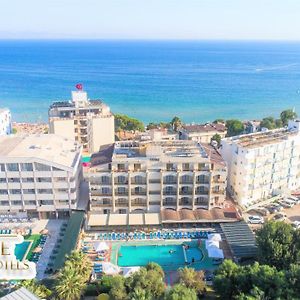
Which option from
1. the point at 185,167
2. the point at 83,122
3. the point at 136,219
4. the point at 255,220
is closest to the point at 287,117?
the point at 255,220

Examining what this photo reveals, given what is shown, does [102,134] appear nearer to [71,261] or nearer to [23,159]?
[23,159]

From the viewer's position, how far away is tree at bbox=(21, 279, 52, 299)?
3950cm

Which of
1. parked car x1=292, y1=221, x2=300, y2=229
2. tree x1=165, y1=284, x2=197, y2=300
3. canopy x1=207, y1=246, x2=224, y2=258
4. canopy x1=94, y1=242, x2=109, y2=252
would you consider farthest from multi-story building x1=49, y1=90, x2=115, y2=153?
tree x1=165, y1=284, x2=197, y2=300

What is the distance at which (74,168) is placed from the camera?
6138 centimetres

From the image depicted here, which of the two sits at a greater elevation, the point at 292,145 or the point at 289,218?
the point at 292,145

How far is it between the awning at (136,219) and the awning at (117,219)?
0.85 m

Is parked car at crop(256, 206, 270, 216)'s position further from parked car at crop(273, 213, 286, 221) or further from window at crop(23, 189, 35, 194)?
window at crop(23, 189, 35, 194)

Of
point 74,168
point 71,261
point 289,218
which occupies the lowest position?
point 289,218

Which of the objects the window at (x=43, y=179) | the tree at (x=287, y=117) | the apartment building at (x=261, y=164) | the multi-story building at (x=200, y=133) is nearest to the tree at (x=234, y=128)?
the multi-story building at (x=200, y=133)

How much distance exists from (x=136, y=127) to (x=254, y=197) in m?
52.8

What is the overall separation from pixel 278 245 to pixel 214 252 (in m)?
9.93

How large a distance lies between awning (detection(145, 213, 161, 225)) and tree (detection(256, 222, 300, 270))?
1754 centimetres

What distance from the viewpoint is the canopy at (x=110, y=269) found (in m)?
48.8

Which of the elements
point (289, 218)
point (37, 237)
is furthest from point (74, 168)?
point (289, 218)
